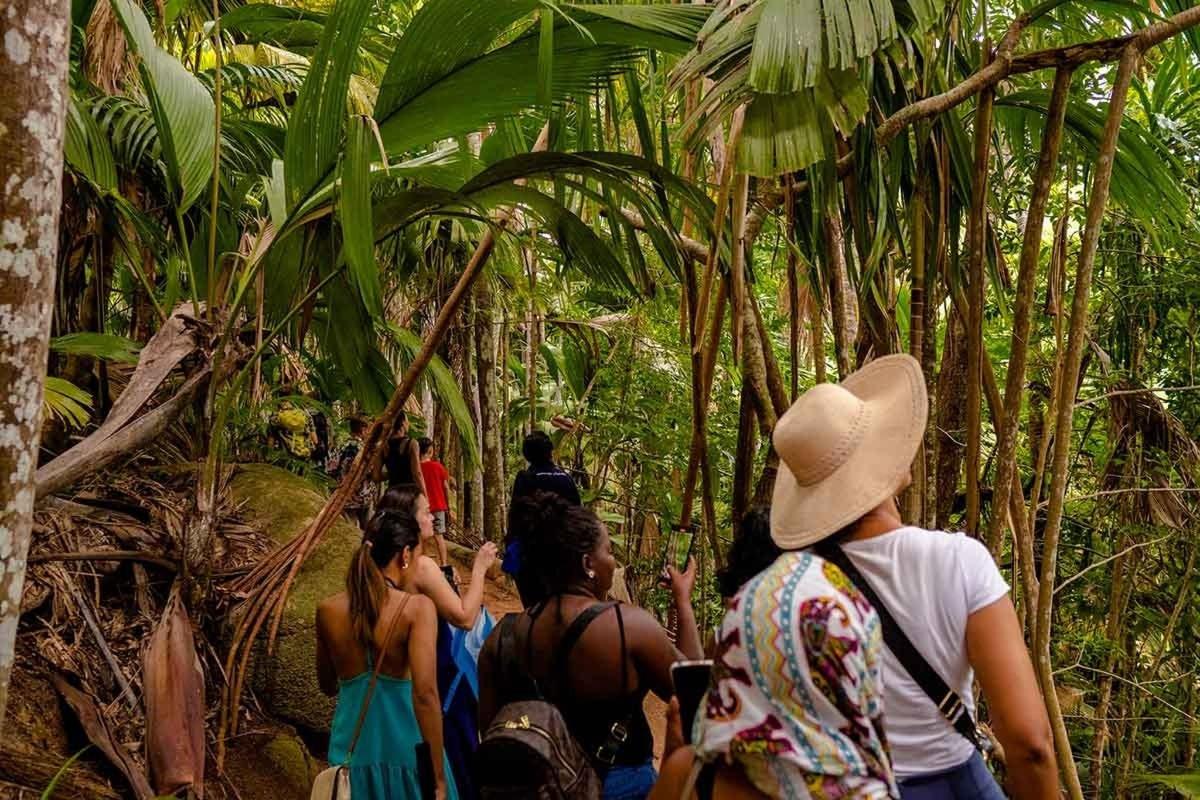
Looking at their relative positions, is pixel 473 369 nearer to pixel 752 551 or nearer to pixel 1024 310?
pixel 1024 310

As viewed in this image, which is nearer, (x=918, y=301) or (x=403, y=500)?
(x=918, y=301)

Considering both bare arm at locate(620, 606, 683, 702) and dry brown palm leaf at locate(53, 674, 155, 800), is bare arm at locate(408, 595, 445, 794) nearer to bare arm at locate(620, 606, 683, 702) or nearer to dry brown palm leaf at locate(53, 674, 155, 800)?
bare arm at locate(620, 606, 683, 702)

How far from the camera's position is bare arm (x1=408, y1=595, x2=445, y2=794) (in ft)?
10.7

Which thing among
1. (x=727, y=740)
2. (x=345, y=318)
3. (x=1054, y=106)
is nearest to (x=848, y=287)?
(x=1054, y=106)

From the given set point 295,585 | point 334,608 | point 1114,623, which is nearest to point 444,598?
point 334,608

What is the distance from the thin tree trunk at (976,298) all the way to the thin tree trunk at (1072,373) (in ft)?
0.80

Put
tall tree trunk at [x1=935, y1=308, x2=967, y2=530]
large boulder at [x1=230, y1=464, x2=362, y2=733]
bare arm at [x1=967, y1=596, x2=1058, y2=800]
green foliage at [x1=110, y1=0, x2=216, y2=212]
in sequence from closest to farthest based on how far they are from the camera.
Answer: bare arm at [x1=967, y1=596, x2=1058, y2=800] < green foliage at [x1=110, y1=0, x2=216, y2=212] < tall tree trunk at [x1=935, y1=308, x2=967, y2=530] < large boulder at [x1=230, y1=464, x2=362, y2=733]

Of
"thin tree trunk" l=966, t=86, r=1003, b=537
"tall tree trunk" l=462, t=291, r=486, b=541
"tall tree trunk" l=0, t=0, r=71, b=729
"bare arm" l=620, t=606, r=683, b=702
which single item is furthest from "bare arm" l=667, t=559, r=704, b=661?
"tall tree trunk" l=462, t=291, r=486, b=541

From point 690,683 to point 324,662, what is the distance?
1770 mm

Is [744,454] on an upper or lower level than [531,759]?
upper

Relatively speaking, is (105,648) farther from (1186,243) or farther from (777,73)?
(1186,243)

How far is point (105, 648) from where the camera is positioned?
4.36m

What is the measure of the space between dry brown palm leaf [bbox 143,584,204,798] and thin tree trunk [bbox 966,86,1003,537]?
2694 mm

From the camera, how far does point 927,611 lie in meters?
1.88
